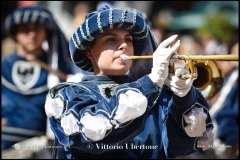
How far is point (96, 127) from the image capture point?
2828 mm

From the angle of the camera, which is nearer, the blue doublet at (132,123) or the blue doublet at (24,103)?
the blue doublet at (132,123)

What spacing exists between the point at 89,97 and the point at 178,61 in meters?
0.39

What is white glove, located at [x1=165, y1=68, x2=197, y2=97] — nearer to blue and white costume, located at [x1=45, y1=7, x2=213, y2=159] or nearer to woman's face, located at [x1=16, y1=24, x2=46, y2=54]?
blue and white costume, located at [x1=45, y1=7, x2=213, y2=159]

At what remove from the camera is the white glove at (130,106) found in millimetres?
2803

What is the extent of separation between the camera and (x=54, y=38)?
5387mm

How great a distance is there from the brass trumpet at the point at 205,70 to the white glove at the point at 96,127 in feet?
1.00

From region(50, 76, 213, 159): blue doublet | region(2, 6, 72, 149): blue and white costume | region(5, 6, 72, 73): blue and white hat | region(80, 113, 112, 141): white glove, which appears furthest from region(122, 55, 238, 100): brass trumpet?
region(2, 6, 72, 149): blue and white costume

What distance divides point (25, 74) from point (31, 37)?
0.30 m

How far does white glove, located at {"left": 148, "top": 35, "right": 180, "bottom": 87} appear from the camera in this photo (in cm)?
278

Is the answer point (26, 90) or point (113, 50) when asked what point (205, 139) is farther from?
point (26, 90)

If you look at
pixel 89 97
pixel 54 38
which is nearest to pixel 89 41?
pixel 89 97

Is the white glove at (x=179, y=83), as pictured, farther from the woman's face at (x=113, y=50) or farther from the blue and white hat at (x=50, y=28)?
the blue and white hat at (x=50, y=28)

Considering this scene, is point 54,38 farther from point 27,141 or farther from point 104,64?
point 104,64

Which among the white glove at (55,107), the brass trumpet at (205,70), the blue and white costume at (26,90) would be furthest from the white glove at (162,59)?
the blue and white costume at (26,90)
